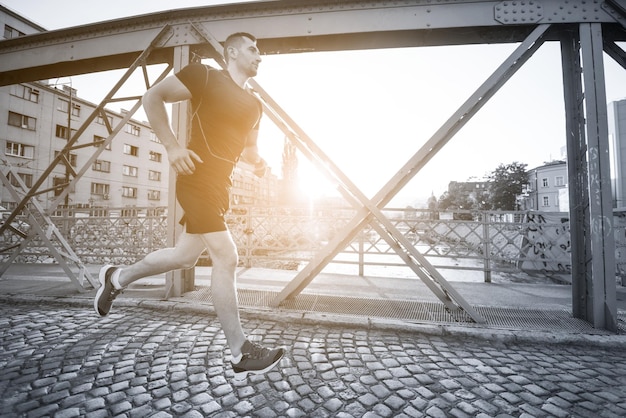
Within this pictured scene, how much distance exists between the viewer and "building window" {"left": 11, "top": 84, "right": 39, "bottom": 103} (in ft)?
82.5

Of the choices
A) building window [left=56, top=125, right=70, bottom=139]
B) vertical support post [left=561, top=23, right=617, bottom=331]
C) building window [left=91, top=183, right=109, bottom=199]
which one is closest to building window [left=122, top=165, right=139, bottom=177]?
building window [left=91, top=183, right=109, bottom=199]

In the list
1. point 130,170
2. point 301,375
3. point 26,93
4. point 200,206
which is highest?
point 26,93

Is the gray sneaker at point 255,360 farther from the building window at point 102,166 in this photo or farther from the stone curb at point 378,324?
the building window at point 102,166

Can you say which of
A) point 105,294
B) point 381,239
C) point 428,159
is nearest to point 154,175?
point 381,239

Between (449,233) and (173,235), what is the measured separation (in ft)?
21.6

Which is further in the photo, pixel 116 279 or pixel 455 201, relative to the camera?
pixel 455 201

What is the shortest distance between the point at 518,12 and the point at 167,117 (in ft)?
14.3

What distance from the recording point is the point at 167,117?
204 cm

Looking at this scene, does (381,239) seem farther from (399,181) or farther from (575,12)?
(575,12)

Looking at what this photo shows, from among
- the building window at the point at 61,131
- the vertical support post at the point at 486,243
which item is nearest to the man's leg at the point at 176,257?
the vertical support post at the point at 486,243

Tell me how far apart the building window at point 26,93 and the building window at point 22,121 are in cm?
169

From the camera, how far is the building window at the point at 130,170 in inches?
1449

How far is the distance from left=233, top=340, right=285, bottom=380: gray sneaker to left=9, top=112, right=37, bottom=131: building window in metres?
36.1

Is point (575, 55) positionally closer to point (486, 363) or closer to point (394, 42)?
point (394, 42)
